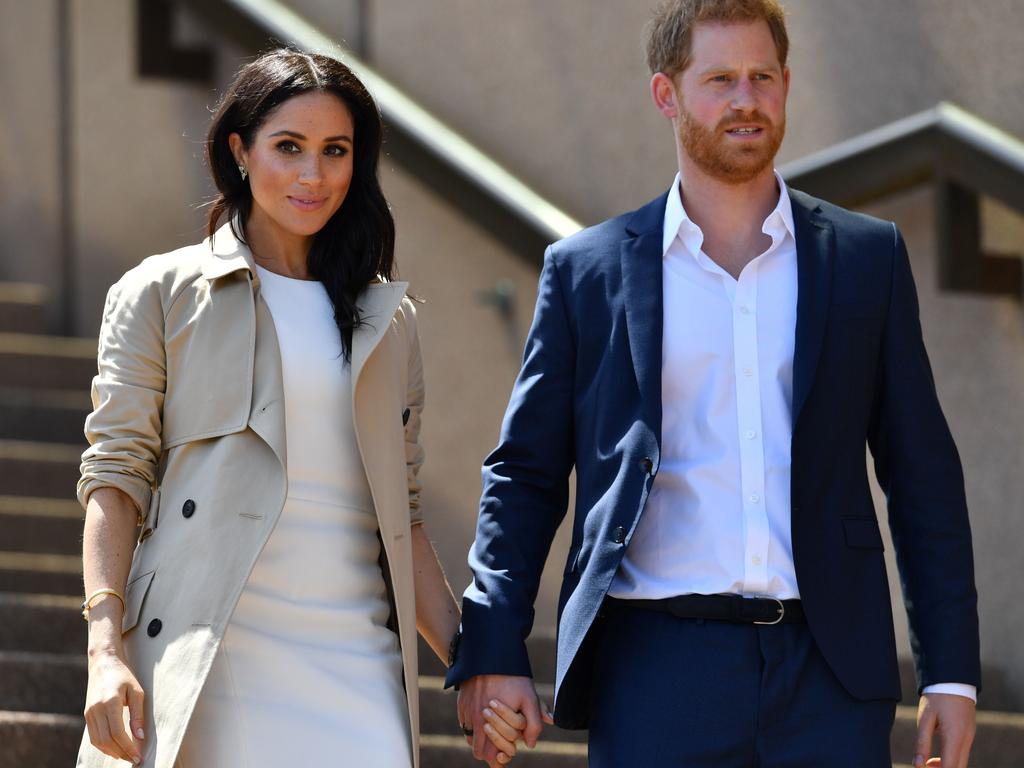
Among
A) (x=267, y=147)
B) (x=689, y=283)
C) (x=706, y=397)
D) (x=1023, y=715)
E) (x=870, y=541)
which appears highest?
(x=267, y=147)

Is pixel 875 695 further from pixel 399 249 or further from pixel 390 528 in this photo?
pixel 399 249

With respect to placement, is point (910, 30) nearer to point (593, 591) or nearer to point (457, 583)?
point (457, 583)

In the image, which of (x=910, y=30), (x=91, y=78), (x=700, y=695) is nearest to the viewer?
(x=700, y=695)

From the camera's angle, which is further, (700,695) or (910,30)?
(910,30)

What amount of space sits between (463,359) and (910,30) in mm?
1870

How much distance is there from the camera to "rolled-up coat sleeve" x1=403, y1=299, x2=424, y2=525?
326cm

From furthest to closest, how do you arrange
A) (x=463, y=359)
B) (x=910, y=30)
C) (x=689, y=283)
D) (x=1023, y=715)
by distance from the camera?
1. (x=463, y=359)
2. (x=910, y=30)
3. (x=1023, y=715)
4. (x=689, y=283)

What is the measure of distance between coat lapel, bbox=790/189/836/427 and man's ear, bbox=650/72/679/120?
273mm

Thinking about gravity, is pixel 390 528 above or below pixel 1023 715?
above

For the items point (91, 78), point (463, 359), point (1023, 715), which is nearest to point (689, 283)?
point (1023, 715)

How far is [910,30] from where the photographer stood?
5180 millimetres

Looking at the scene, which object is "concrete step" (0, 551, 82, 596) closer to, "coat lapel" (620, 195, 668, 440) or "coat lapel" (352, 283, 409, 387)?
"coat lapel" (352, 283, 409, 387)

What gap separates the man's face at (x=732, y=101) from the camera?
303 centimetres

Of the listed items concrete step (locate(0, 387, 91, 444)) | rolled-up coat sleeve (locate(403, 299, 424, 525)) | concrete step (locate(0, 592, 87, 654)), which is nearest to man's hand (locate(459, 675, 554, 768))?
rolled-up coat sleeve (locate(403, 299, 424, 525))
